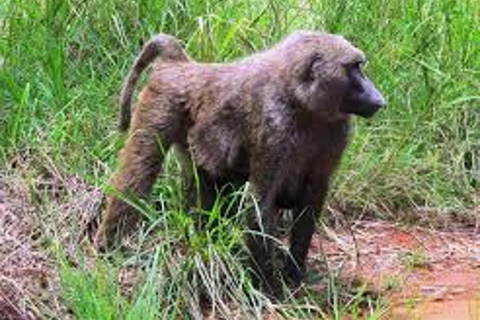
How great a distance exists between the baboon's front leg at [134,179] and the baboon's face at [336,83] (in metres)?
0.81

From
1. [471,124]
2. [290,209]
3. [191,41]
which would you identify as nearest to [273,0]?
[191,41]

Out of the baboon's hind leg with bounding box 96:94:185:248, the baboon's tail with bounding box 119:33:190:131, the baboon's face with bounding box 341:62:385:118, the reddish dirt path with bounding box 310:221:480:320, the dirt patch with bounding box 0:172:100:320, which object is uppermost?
the baboon's face with bounding box 341:62:385:118

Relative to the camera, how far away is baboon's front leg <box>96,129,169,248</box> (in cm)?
546

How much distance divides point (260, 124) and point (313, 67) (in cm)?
Answer: 32

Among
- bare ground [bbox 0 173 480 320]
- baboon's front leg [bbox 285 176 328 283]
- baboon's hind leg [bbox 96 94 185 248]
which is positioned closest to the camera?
bare ground [bbox 0 173 480 320]

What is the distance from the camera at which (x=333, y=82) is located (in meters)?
5.00

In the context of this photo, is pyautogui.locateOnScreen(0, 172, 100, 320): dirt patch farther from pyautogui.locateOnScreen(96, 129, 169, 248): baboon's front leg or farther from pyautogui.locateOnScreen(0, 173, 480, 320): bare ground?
pyautogui.locateOnScreen(96, 129, 169, 248): baboon's front leg

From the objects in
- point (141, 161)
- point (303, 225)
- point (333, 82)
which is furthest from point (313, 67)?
point (141, 161)

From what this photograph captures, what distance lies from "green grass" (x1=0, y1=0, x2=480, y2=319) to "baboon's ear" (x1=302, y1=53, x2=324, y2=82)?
2.95 feet

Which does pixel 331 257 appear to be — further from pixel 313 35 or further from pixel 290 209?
pixel 313 35

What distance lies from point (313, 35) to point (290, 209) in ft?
2.76

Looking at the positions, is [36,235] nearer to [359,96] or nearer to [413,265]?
[359,96]

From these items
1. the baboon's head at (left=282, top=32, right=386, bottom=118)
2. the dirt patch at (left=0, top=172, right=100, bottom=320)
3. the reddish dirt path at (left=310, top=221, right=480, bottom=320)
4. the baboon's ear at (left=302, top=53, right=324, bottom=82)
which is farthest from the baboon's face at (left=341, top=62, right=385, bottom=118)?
the dirt patch at (left=0, top=172, right=100, bottom=320)

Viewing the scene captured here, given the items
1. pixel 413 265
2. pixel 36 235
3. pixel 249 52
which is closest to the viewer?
pixel 36 235
